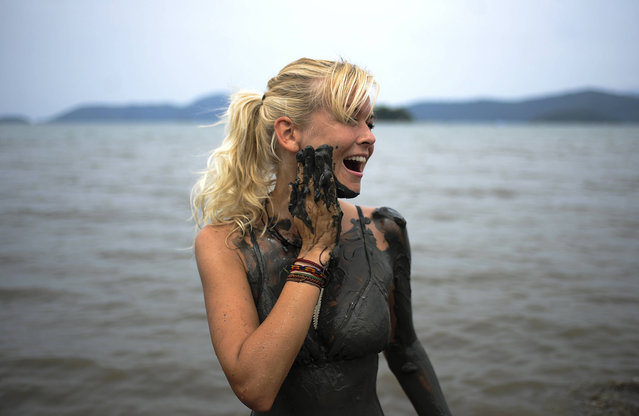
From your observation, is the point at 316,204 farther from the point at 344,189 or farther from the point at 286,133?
the point at 286,133

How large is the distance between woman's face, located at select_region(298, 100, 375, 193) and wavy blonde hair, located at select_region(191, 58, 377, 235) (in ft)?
0.09

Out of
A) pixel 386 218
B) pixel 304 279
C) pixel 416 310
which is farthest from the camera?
pixel 416 310

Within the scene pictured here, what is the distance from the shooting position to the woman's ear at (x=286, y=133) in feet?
6.79

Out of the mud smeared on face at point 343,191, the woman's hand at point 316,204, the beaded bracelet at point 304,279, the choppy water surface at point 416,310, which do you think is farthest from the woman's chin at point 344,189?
the choppy water surface at point 416,310

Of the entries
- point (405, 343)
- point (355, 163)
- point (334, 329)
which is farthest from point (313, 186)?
point (405, 343)

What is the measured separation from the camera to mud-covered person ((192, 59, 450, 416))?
5.85ft

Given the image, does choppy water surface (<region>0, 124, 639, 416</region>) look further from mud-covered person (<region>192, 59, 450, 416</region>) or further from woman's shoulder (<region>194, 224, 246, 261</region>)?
woman's shoulder (<region>194, 224, 246, 261</region>)

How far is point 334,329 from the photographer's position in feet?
6.57

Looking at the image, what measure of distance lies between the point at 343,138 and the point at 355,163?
0.13 meters

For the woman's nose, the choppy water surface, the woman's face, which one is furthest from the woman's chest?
the choppy water surface

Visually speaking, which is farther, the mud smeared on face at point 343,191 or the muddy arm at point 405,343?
the muddy arm at point 405,343

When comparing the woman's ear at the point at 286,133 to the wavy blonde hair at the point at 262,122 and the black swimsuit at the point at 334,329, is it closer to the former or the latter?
the wavy blonde hair at the point at 262,122

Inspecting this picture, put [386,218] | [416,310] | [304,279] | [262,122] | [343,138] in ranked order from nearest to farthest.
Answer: [304,279]
[343,138]
[262,122]
[386,218]
[416,310]

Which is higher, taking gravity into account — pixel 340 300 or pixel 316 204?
pixel 316 204
